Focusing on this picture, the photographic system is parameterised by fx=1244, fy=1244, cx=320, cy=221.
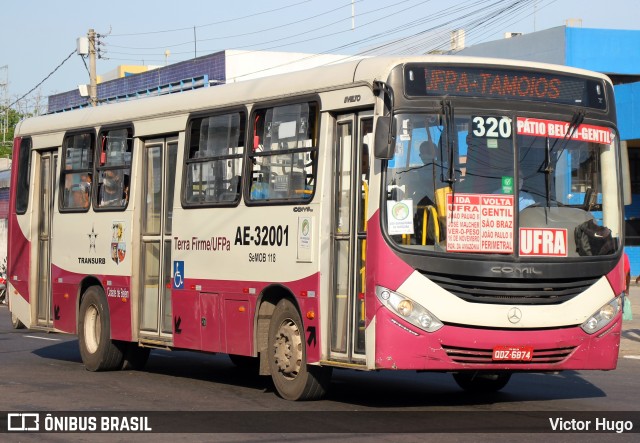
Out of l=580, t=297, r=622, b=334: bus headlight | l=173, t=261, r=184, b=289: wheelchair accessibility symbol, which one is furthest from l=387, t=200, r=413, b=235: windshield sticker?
l=173, t=261, r=184, b=289: wheelchair accessibility symbol

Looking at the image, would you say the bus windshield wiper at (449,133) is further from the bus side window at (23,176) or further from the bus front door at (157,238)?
the bus side window at (23,176)

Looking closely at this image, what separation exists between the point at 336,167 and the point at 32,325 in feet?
24.7

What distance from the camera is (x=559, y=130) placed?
37.9 ft

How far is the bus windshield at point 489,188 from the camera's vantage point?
36.0 feet

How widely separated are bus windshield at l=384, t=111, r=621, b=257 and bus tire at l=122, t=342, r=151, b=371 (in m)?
6.38

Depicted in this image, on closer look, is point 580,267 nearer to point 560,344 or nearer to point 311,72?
point 560,344

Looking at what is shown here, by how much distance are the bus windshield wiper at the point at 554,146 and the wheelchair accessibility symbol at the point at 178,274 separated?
15.6 feet

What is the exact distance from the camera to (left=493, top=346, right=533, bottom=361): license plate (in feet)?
36.1

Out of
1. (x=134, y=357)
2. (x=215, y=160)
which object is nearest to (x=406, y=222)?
(x=215, y=160)

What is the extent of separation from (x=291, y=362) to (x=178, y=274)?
2597 millimetres

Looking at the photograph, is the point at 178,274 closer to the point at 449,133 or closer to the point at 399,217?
the point at 399,217

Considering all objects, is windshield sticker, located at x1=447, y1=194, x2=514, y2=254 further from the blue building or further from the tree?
the tree

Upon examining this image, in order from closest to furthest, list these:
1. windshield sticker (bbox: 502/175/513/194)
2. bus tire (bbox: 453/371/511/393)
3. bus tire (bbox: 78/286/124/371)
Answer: windshield sticker (bbox: 502/175/513/194)
bus tire (bbox: 453/371/511/393)
bus tire (bbox: 78/286/124/371)

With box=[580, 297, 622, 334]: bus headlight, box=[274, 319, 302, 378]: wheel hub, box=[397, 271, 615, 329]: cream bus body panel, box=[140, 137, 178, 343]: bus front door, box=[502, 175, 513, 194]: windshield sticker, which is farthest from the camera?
box=[140, 137, 178, 343]: bus front door
